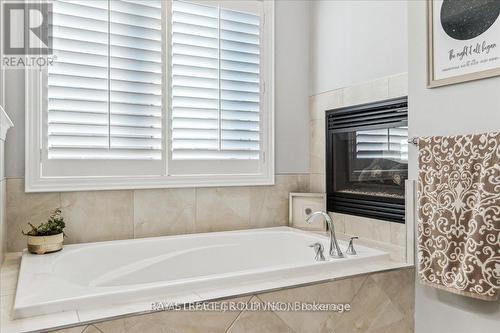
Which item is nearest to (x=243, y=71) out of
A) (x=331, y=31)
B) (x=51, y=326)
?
(x=331, y=31)

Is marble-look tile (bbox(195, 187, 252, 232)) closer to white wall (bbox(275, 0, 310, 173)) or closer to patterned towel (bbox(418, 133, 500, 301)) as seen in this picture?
white wall (bbox(275, 0, 310, 173))

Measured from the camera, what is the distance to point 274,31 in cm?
297

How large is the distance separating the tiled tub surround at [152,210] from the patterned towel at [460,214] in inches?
48.6

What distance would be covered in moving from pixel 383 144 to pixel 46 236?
2063 mm

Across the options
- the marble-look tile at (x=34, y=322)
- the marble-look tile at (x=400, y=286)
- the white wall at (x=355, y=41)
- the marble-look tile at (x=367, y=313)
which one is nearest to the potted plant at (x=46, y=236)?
the marble-look tile at (x=34, y=322)

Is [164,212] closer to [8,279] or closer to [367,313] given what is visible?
[8,279]

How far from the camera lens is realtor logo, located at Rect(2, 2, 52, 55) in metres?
2.19

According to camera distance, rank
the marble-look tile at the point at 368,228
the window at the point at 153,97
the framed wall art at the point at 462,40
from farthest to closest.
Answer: the marble-look tile at the point at 368,228
the window at the point at 153,97
the framed wall art at the point at 462,40

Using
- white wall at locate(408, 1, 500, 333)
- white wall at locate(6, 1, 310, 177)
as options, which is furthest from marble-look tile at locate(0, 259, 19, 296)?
white wall at locate(408, 1, 500, 333)

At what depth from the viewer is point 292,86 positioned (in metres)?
3.05

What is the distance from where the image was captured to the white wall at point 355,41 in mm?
2349

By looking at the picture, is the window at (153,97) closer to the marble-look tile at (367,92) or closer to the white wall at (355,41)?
the white wall at (355,41)

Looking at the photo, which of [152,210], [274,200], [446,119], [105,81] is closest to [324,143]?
[274,200]

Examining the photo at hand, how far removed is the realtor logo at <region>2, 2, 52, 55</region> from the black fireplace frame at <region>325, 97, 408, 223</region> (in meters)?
1.93
